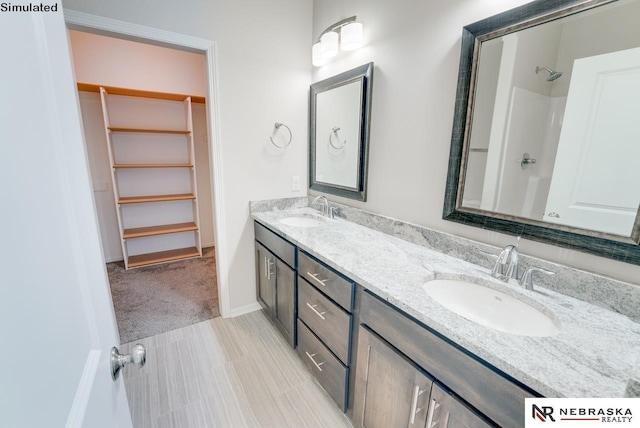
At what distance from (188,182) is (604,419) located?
3838 mm

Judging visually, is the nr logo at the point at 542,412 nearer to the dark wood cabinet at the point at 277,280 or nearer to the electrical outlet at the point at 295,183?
the dark wood cabinet at the point at 277,280

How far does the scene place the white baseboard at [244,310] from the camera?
2301mm

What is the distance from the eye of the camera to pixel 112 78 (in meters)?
2.82

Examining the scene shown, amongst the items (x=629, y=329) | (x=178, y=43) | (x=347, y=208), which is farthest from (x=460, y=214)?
(x=178, y=43)

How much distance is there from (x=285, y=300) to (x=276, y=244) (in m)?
0.38

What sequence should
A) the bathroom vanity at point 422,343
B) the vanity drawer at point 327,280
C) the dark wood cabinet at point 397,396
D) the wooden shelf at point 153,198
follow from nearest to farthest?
the bathroom vanity at point 422,343 < the dark wood cabinet at point 397,396 < the vanity drawer at point 327,280 < the wooden shelf at point 153,198

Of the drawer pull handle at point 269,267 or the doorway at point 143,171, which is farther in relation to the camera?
the doorway at point 143,171

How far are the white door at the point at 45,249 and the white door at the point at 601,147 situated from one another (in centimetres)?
144

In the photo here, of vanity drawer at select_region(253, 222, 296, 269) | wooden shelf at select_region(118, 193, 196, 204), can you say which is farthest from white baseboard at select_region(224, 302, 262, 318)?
wooden shelf at select_region(118, 193, 196, 204)

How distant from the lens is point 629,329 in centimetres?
83

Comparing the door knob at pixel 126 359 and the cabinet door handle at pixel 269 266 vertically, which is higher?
the door knob at pixel 126 359

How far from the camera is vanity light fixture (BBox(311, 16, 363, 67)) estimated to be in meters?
1.74

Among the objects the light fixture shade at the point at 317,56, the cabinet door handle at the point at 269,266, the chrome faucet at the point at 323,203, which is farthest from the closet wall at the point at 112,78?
the cabinet door handle at the point at 269,266

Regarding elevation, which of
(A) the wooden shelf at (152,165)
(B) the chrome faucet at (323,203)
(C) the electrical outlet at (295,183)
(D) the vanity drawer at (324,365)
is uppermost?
(A) the wooden shelf at (152,165)
